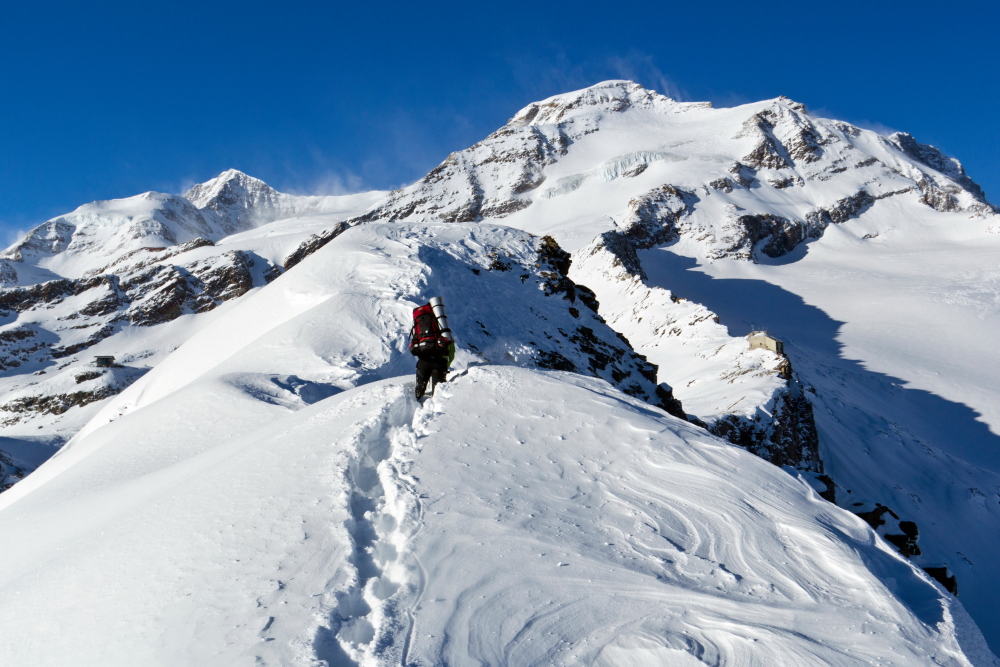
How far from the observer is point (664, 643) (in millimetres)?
4324

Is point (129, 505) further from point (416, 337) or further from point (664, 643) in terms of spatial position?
point (664, 643)

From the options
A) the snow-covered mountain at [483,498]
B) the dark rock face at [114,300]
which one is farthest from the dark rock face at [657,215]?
the dark rock face at [114,300]

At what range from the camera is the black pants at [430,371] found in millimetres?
8656

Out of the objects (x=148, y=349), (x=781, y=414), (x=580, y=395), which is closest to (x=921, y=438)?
(x=781, y=414)

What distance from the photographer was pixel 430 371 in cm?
880

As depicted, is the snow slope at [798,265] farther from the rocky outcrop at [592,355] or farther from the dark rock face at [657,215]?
the rocky outcrop at [592,355]

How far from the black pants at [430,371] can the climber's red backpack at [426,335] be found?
140 millimetres

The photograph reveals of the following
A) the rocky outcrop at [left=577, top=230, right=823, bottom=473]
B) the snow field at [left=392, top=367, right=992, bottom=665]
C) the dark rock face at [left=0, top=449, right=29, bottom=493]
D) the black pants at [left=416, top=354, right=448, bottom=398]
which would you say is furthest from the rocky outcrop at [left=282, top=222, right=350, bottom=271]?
the snow field at [left=392, top=367, right=992, bottom=665]

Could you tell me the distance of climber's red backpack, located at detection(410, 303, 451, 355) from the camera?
9047mm

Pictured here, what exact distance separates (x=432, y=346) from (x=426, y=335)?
0.28 meters

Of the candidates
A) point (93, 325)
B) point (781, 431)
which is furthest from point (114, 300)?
point (781, 431)

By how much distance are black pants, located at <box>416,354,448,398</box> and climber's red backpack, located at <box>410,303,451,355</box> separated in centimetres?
14

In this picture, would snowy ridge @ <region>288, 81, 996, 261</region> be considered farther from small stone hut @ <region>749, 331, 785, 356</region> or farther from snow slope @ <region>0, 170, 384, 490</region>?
snow slope @ <region>0, 170, 384, 490</region>

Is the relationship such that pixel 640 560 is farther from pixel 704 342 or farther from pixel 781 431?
pixel 704 342
